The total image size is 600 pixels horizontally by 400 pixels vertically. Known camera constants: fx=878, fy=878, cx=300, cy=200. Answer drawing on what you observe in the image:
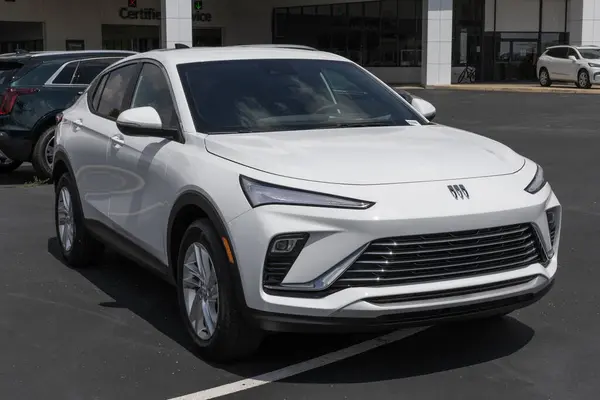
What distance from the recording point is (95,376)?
15.1ft

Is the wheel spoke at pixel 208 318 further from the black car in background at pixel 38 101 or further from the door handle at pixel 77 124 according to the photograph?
the black car in background at pixel 38 101

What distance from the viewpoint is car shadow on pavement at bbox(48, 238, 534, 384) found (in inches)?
181

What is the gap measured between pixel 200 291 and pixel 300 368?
2.25 ft

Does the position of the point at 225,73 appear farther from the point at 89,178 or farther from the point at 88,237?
the point at 88,237

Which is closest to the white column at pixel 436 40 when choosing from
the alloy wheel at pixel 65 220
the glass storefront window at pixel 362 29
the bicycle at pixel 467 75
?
the bicycle at pixel 467 75

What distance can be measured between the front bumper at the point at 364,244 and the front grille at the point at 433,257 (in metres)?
0.03

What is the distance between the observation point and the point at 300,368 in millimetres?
4656

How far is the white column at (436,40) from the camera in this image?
34812 millimetres

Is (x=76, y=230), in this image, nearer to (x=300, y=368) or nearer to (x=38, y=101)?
(x=300, y=368)

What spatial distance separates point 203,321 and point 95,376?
63 centimetres

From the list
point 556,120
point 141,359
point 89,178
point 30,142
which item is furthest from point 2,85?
point 556,120

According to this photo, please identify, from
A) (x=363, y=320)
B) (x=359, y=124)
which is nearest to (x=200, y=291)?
(x=363, y=320)

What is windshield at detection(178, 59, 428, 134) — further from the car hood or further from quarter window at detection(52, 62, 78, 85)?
quarter window at detection(52, 62, 78, 85)

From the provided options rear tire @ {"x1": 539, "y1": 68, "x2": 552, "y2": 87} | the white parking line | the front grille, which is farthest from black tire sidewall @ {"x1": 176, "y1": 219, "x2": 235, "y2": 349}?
rear tire @ {"x1": 539, "y1": 68, "x2": 552, "y2": 87}
